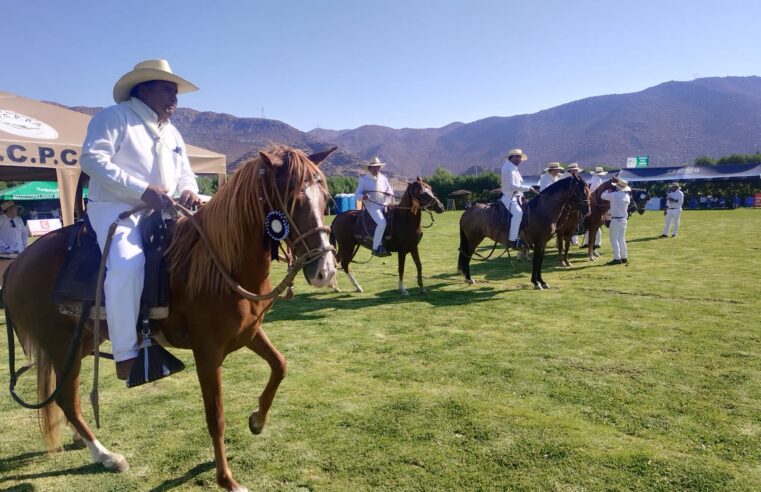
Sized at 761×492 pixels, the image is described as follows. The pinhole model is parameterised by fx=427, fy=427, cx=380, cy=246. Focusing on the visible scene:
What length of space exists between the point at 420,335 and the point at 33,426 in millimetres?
4508

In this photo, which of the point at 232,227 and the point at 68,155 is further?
the point at 68,155

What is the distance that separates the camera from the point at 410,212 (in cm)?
921

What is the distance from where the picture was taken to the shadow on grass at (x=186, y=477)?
119 inches

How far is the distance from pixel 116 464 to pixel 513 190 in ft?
28.3

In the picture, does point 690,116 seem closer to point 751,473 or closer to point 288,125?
point 288,125

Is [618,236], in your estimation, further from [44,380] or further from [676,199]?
[44,380]

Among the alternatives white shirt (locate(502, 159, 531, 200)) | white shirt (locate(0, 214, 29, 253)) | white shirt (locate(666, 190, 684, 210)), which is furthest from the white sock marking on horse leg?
white shirt (locate(666, 190, 684, 210))

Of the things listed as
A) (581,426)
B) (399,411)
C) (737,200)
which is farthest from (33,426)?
(737,200)

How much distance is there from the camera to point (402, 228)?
9.23 m

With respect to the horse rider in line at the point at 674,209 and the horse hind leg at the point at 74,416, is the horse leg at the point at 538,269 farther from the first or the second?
the horse rider in line at the point at 674,209

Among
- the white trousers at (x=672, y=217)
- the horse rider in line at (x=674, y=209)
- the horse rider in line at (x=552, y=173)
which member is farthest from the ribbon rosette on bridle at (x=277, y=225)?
the white trousers at (x=672, y=217)

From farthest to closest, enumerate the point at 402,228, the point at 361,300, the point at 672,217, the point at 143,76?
the point at 672,217 → the point at 402,228 → the point at 361,300 → the point at 143,76

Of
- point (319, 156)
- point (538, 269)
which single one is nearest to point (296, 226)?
point (319, 156)

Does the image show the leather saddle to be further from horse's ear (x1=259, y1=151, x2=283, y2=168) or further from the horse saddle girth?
horse's ear (x1=259, y1=151, x2=283, y2=168)
